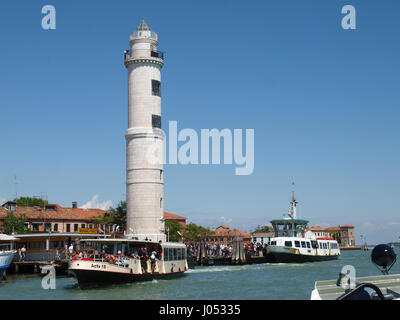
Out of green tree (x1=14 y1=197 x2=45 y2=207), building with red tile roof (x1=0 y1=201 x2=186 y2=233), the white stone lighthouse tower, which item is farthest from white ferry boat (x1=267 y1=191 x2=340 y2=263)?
green tree (x1=14 y1=197 x2=45 y2=207)

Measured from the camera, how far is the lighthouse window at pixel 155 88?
48.6 metres

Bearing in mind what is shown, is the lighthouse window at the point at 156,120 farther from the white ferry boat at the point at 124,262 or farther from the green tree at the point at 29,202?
the green tree at the point at 29,202

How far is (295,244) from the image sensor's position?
53.2m

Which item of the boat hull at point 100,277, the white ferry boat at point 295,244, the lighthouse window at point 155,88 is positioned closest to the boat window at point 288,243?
the white ferry boat at point 295,244

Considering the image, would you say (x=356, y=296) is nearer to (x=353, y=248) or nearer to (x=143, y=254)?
(x=143, y=254)

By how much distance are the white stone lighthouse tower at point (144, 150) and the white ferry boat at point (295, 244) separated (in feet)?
41.1

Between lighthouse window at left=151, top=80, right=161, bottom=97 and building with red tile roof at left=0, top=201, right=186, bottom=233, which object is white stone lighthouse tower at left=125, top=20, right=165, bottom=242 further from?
building with red tile roof at left=0, top=201, right=186, bottom=233

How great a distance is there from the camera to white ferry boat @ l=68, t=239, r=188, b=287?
28516 millimetres

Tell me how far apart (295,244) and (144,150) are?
62.3ft

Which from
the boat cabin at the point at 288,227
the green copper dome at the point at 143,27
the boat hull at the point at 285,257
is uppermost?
the green copper dome at the point at 143,27

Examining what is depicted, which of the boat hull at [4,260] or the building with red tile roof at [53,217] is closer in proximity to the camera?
the boat hull at [4,260]
